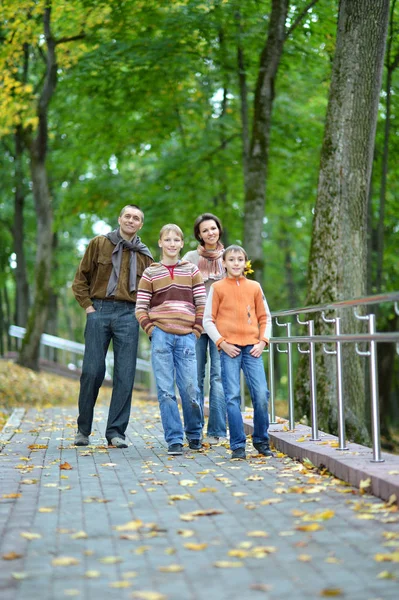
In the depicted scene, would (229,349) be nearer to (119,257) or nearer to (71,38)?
(119,257)

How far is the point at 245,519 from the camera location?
16.6 feet

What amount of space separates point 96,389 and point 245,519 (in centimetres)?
378

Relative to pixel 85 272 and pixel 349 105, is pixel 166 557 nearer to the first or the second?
pixel 85 272

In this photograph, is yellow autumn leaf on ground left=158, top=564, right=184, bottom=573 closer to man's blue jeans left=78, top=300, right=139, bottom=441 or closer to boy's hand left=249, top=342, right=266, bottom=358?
boy's hand left=249, top=342, right=266, bottom=358

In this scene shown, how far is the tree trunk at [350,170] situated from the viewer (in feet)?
34.7

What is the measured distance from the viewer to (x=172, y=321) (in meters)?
7.91

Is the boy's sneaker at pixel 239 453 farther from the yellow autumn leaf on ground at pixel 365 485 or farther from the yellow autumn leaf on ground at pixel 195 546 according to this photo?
the yellow autumn leaf on ground at pixel 195 546

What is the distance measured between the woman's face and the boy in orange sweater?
0.91 m

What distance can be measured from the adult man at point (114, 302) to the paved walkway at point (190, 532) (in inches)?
41.6

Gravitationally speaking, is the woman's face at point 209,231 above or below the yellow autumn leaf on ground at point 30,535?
above

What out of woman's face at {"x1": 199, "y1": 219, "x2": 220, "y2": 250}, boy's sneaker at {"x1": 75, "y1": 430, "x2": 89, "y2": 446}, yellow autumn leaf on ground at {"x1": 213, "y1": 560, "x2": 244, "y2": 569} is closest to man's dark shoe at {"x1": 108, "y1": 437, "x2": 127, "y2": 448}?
boy's sneaker at {"x1": 75, "y1": 430, "x2": 89, "y2": 446}

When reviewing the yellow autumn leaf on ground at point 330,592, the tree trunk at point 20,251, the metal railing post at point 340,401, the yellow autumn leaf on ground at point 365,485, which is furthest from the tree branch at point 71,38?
the yellow autumn leaf on ground at point 330,592

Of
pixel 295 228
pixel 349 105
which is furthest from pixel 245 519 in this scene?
pixel 295 228

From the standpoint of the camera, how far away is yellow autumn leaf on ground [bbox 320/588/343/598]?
3600 millimetres
